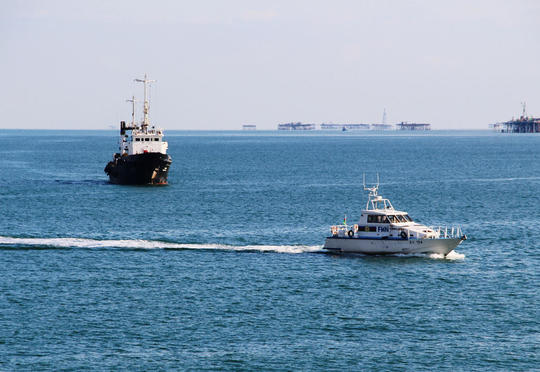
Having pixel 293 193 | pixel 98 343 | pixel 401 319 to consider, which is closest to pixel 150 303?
pixel 98 343

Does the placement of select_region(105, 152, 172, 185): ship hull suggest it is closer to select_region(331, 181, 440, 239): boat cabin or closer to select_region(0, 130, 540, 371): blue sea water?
select_region(0, 130, 540, 371): blue sea water

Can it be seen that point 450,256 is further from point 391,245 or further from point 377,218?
point 377,218

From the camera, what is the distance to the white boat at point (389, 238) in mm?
66688

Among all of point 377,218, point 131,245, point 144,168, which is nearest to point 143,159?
point 144,168

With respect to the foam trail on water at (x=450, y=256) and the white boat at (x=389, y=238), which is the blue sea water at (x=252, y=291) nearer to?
the foam trail on water at (x=450, y=256)

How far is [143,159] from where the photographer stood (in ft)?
420

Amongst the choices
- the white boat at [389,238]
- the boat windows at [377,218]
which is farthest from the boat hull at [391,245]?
the boat windows at [377,218]

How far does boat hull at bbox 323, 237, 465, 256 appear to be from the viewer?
66562mm

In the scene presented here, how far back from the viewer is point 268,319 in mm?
50062

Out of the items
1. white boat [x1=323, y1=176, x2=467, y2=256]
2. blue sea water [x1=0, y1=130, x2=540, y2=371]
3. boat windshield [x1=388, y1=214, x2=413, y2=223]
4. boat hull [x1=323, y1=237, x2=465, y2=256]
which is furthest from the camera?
boat windshield [x1=388, y1=214, x2=413, y2=223]

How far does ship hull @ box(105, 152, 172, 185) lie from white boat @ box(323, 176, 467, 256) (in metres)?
64.0

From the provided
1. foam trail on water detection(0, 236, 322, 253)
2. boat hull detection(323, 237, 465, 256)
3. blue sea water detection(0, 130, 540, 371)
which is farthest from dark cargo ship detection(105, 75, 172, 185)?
boat hull detection(323, 237, 465, 256)

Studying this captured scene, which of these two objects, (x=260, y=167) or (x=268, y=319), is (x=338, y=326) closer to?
(x=268, y=319)

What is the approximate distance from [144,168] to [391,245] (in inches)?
2736
